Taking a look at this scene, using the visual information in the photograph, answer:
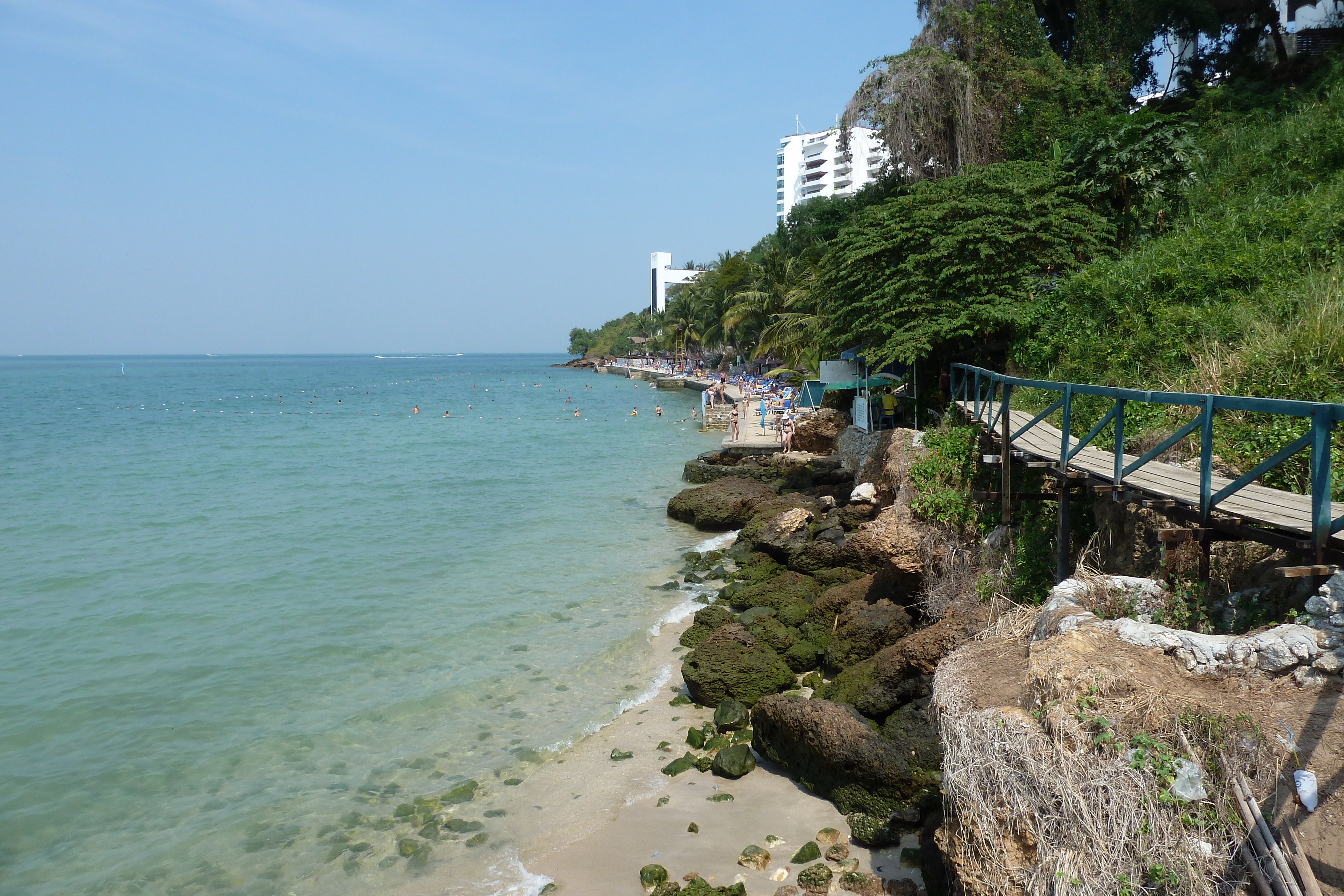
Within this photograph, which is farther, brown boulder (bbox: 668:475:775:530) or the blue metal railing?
brown boulder (bbox: 668:475:775:530)

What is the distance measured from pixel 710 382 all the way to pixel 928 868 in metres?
62.2

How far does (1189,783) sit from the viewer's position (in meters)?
4.20

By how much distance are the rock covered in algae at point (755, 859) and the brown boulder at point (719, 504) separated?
13.3m

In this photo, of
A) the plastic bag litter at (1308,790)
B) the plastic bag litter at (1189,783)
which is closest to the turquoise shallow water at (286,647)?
the plastic bag litter at (1189,783)

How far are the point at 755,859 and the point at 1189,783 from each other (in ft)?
12.5

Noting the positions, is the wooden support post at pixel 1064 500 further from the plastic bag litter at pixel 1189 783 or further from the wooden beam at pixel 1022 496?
the plastic bag litter at pixel 1189 783

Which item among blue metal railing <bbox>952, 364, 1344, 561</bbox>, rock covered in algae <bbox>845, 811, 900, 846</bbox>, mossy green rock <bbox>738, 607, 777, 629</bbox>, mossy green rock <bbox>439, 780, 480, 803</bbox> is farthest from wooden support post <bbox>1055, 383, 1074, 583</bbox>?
mossy green rock <bbox>439, 780, 480, 803</bbox>

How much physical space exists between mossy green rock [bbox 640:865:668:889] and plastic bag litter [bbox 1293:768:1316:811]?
459 cm

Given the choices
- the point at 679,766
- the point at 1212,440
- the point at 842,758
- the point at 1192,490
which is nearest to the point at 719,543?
the point at 679,766

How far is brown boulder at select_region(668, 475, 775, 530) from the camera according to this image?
805 inches

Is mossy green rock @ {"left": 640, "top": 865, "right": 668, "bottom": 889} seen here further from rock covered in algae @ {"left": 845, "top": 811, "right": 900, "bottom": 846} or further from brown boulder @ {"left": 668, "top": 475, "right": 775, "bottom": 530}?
brown boulder @ {"left": 668, "top": 475, "right": 775, "bottom": 530}

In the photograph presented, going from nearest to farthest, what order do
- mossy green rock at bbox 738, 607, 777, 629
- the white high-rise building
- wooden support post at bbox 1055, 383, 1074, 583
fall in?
wooden support post at bbox 1055, 383, 1074, 583 → mossy green rock at bbox 738, 607, 777, 629 → the white high-rise building

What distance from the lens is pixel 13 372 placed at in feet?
582

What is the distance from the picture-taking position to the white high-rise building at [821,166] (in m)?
113
